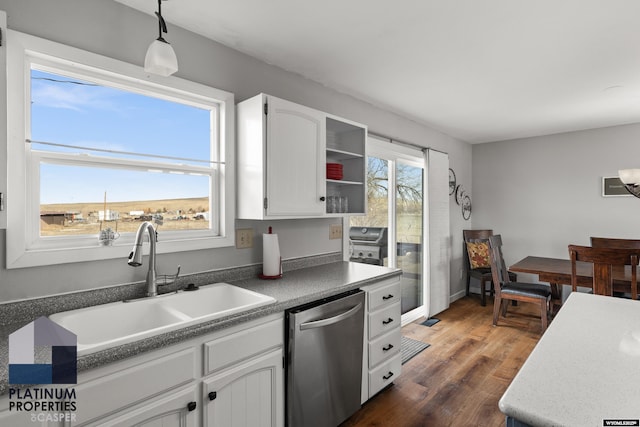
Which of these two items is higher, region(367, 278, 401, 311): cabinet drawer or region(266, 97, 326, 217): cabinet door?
region(266, 97, 326, 217): cabinet door

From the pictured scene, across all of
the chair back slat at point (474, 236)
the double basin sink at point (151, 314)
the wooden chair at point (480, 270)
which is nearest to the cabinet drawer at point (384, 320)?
the double basin sink at point (151, 314)

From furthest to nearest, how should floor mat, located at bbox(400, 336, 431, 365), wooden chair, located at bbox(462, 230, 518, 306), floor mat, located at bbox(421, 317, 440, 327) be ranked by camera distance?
wooden chair, located at bbox(462, 230, 518, 306)
floor mat, located at bbox(421, 317, 440, 327)
floor mat, located at bbox(400, 336, 431, 365)

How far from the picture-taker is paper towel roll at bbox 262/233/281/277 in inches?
85.0

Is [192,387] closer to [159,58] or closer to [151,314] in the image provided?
[151,314]

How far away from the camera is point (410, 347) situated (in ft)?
10.5

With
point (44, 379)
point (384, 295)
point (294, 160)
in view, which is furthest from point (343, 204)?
point (44, 379)

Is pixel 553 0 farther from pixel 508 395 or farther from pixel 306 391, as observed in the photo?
pixel 306 391

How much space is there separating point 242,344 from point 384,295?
116cm

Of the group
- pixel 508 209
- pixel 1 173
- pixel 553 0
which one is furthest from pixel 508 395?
pixel 508 209

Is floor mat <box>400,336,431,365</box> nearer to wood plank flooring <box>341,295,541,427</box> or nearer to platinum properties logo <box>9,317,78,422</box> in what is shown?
wood plank flooring <box>341,295,541,427</box>

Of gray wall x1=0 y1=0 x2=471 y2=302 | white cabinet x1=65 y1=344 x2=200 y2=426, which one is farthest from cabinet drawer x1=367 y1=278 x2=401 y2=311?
white cabinet x1=65 y1=344 x2=200 y2=426

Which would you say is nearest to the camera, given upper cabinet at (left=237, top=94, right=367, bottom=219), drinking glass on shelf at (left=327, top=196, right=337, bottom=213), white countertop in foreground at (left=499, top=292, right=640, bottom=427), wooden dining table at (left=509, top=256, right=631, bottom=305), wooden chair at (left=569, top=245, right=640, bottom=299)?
white countertop in foreground at (left=499, top=292, right=640, bottom=427)

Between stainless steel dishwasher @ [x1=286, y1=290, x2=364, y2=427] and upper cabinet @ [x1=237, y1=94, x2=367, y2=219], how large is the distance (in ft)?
2.10

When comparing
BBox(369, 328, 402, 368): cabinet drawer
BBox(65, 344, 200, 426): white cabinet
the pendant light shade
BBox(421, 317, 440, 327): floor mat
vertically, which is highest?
the pendant light shade
